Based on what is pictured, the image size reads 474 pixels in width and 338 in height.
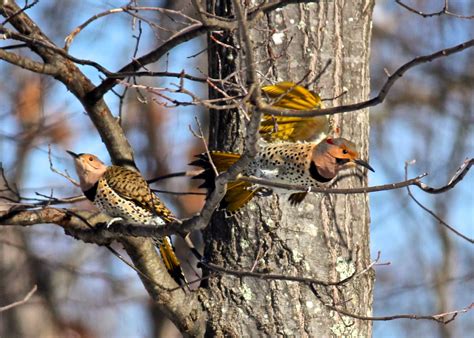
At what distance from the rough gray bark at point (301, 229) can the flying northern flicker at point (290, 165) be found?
0.15 m

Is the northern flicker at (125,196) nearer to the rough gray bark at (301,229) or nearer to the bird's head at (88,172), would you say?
the bird's head at (88,172)

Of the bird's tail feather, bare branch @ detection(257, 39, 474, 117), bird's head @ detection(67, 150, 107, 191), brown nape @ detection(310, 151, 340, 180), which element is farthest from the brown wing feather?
bare branch @ detection(257, 39, 474, 117)

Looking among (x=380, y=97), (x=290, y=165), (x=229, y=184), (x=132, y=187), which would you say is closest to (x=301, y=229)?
(x=290, y=165)

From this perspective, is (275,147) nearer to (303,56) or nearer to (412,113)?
(303,56)

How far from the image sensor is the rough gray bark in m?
4.25

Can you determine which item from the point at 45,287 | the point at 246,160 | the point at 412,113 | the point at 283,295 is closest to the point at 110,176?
the point at 283,295

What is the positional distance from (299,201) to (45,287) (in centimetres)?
631

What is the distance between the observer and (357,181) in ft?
14.7

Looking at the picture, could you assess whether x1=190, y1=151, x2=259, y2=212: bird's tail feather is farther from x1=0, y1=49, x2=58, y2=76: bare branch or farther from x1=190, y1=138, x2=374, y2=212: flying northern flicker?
x1=0, y1=49, x2=58, y2=76: bare branch

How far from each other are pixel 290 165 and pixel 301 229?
337 millimetres

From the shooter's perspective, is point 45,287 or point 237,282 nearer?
point 237,282

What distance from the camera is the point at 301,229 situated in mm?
4309

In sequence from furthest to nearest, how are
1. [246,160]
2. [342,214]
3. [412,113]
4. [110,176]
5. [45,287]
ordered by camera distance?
1. [412,113]
2. [45,287]
3. [110,176]
4. [342,214]
5. [246,160]

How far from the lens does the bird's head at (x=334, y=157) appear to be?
402 cm
